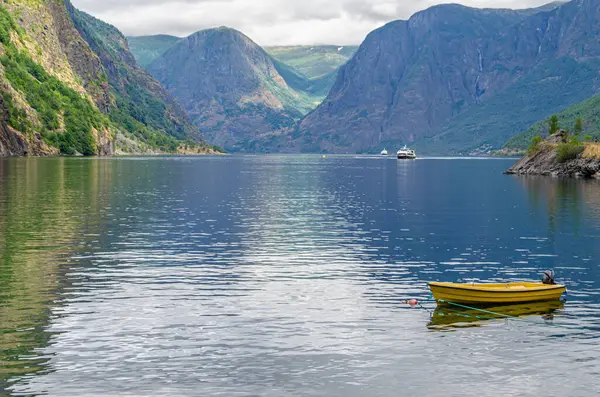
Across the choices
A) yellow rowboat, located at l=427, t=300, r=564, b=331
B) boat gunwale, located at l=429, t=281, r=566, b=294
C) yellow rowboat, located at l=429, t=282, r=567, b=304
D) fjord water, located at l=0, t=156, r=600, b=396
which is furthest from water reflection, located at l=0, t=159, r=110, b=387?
yellow rowboat, located at l=429, t=282, r=567, b=304

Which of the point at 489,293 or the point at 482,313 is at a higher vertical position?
the point at 489,293

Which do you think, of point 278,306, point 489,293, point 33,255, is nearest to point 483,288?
point 489,293

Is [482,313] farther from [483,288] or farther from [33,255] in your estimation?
[33,255]

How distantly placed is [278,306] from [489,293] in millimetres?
13320

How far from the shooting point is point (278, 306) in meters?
51.2

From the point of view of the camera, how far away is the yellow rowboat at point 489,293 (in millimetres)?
50500

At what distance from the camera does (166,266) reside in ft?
216

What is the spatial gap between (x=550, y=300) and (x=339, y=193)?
11167cm

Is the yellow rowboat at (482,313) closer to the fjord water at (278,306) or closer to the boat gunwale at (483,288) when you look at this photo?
the fjord water at (278,306)

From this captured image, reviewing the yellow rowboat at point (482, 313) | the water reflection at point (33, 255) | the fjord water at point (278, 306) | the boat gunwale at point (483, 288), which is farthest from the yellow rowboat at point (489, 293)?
the water reflection at point (33, 255)

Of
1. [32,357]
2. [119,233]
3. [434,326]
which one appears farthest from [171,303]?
[119,233]

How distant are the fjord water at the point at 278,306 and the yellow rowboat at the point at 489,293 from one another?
1.90 metres

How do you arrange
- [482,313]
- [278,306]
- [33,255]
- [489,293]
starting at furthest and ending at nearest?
[33,255], [278,306], [489,293], [482,313]

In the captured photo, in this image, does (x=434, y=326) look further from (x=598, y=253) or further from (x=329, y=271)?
(x=598, y=253)
